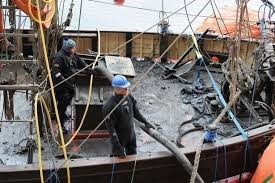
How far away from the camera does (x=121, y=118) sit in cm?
533

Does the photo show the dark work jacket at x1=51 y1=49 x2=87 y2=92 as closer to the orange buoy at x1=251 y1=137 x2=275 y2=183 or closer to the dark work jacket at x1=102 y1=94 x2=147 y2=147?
the dark work jacket at x1=102 y1=94 x2=147 y2=147

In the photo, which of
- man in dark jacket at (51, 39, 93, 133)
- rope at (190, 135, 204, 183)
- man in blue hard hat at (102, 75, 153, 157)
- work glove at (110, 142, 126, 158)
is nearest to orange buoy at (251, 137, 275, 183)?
rope at (190, 135, 204, 183)

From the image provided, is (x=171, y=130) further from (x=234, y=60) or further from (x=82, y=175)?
(x=82, y=175)

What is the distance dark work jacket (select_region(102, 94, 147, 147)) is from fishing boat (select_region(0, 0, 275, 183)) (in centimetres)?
19

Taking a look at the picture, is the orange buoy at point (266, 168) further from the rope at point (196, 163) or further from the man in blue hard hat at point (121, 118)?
the man in blue hard hat at point (121, 118)

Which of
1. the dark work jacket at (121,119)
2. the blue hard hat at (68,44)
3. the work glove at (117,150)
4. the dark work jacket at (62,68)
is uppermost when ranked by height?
the blue hard hat at (68,44)

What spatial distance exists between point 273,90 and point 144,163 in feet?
9.90

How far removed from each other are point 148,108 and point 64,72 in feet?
5.30

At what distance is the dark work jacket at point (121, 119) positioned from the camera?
16.8 feet

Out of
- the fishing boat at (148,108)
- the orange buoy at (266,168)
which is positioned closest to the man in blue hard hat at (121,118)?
the fishing boat at (148,108)

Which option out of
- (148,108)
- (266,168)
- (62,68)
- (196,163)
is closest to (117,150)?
(196,163)

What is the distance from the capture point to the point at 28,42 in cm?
886

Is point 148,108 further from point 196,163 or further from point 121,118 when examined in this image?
point 196,163

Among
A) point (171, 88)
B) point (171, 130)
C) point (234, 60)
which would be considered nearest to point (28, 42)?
point (171, 88)
